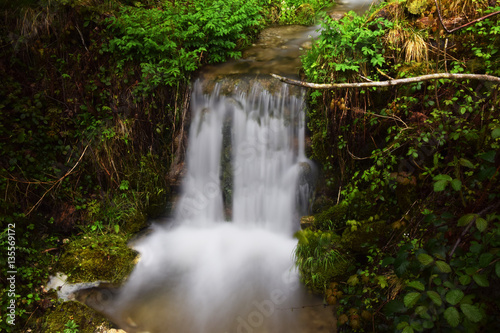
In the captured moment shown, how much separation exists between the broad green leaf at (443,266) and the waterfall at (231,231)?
6.96ft

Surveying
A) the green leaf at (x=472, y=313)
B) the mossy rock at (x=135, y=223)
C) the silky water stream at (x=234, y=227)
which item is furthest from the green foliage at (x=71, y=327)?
the green leaf at (x=472, y=313)

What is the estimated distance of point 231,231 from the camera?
486 centimetres

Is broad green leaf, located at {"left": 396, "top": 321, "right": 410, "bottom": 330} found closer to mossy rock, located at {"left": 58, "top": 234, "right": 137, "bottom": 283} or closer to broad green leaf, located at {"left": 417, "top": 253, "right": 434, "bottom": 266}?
broad green leaf, located at {"left": 417, "top": 253, "right": 434, "bottom": 266}

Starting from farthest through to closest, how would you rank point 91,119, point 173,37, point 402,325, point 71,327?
point 173,37
point 91,119
point 71,327
point 402,325

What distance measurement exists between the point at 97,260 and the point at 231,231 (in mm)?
1951

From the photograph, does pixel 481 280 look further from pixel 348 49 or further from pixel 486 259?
pixel 348 49

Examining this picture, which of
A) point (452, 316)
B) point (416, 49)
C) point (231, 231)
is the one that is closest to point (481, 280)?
point (452, 316)

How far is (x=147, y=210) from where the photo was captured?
4922 mm

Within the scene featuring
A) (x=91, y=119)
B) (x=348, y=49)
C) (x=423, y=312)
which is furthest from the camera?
(x=91, y=119)

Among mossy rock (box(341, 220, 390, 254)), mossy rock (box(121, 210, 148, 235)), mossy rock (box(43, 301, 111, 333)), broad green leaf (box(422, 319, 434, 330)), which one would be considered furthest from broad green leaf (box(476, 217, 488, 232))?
mossy rock (box(121, 210, 148, 235))

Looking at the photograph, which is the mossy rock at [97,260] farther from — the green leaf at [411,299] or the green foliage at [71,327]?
the green leaf at [411,299]

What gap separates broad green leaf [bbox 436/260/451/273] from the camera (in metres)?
1.81

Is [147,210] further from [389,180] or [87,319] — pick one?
[389,180]

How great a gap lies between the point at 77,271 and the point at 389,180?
418 cm
